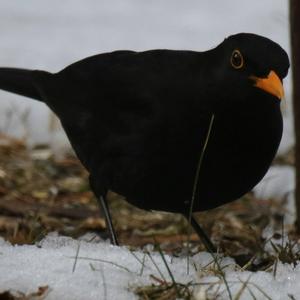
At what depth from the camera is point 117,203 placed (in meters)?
6.57

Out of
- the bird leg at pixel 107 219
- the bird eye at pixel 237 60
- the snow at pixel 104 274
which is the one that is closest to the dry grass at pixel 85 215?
the bird leg at pixel 107 219

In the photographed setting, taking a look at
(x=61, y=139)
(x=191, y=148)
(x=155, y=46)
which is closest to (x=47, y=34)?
(x=155, y=46)

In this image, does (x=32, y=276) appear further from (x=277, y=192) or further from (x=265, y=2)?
(x=265, y=2)

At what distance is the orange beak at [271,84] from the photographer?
4.17 m

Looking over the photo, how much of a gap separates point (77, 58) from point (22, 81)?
3.05 m

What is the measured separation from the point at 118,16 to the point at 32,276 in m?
6.43

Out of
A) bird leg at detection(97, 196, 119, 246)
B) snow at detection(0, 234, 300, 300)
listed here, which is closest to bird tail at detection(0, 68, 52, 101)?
bird leg at detection(97, 196, 119, 246)

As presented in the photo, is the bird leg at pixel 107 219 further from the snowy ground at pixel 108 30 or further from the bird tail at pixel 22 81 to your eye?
the snowy ground at pixel 108 30

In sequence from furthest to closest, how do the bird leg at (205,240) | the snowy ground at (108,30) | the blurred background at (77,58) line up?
the snowy ground at (108,30) < the blurred background at (77,58) < the bird leg at (205,240)

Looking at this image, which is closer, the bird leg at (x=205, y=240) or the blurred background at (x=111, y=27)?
the bird leg at (x=205, y=240)

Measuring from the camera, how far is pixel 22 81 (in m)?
5.68

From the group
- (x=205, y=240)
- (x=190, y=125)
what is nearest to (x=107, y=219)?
(x=205, y=240)

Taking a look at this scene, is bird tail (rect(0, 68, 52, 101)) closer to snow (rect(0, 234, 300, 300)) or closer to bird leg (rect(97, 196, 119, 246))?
bird leg (rect(97, 196, 119, 246))

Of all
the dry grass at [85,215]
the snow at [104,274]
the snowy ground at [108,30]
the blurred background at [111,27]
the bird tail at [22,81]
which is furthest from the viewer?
the blurred background at [111,27]
